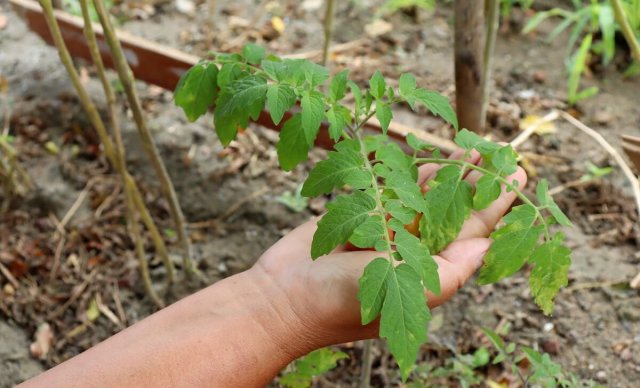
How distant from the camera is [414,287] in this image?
3.05 feet

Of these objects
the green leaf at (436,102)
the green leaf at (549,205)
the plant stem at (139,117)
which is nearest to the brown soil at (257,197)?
the plant stem at (139,117)

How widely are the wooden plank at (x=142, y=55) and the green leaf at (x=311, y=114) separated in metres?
0.80

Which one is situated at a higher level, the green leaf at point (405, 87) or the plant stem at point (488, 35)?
the green leaf at point (405, 87)

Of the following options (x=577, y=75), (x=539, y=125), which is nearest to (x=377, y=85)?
(x=539, y=125)

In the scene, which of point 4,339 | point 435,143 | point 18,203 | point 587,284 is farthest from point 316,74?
point 18,203

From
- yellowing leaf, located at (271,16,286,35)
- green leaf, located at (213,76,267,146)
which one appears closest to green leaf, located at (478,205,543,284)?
green leaf, located at (213,76,267,146)

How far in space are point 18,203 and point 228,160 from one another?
0.67 metres

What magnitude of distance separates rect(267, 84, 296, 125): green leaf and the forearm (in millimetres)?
362

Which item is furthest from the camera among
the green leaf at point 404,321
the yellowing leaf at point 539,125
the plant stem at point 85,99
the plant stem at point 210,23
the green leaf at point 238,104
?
A: the plant stem at point 210,23

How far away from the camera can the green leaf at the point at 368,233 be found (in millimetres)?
966

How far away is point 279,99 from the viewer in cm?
110

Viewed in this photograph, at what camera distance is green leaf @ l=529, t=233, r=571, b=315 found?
1.02 m

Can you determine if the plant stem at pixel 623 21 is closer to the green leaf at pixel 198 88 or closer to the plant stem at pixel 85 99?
the green leaf at pixel 198 88

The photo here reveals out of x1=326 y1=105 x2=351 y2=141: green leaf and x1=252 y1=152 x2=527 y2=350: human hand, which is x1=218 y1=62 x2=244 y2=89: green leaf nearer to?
x1=326 y1=105 x2=351 y2=141: green leaf
